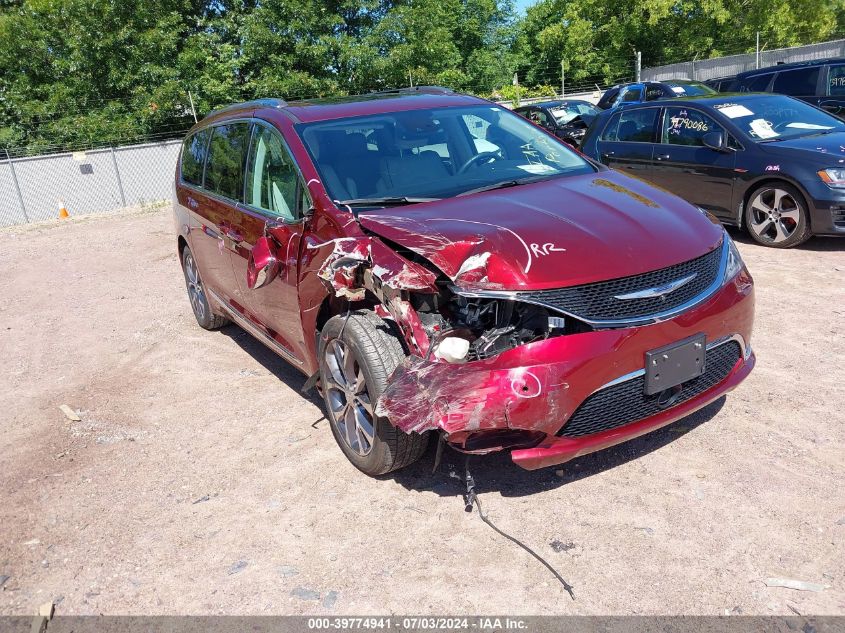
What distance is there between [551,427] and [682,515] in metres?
0.75

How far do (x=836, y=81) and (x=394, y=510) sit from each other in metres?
11.3

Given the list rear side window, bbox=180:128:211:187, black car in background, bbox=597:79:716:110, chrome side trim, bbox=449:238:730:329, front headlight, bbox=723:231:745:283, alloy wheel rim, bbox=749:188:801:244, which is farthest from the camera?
black car in background, bbox=597:79:716:110

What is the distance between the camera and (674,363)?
3.21m

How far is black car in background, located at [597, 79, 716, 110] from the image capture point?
53.3 feet

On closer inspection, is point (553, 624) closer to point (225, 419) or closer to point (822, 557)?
point (822, 557)

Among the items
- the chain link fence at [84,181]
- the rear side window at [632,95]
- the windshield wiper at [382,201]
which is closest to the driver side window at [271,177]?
the windshield wiper at [382,201]

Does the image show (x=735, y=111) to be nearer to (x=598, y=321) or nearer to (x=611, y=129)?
(x=611, y=129)

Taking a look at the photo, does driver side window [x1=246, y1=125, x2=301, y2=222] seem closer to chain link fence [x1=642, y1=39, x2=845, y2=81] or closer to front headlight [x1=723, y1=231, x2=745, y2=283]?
front headlight [x1=723, y1=231, x2=745, y2=283]

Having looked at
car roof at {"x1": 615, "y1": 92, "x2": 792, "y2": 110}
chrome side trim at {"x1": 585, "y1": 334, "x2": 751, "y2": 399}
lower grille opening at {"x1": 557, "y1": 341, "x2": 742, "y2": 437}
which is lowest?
lower grille opening at {"x1": 557, "y1": 341, "x2": 742, "y2": 437}

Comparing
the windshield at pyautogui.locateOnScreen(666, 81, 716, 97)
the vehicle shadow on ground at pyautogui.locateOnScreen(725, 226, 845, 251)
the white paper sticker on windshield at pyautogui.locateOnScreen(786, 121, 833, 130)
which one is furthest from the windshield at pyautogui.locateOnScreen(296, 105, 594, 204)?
the windshield at pyautogui.locateOnScreen(666, 81, 716, 97)

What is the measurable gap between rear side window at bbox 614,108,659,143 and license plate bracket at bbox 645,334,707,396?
6.19 metres

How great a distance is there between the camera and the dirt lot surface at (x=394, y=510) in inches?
115

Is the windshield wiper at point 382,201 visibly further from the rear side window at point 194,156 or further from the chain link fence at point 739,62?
the chain link fence at point 739,62

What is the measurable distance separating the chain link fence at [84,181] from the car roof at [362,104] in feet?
53.3
